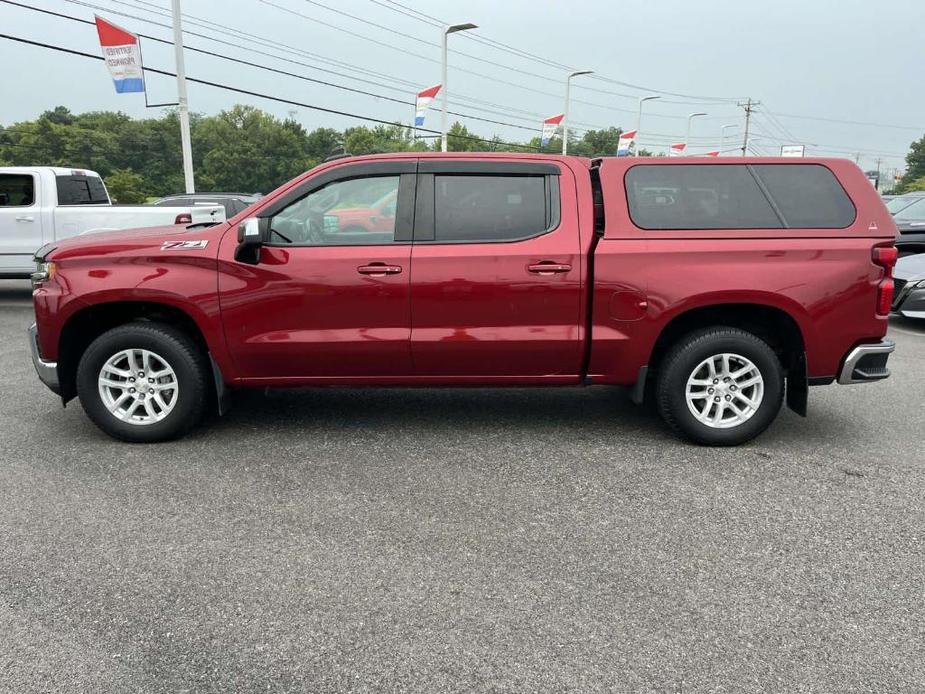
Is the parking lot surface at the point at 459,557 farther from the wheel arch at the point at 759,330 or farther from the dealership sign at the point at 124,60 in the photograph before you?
the dealership sign at the point at 124,60

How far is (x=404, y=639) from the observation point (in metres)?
2.67

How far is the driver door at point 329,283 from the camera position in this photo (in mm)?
4504

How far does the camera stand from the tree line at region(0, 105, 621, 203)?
8650 cm

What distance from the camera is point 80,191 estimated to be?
36.4ft

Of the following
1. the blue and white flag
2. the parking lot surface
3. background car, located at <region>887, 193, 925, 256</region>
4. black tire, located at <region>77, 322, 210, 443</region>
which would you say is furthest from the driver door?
the blue and white flag

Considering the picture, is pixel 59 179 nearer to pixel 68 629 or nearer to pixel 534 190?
pixel 534 190

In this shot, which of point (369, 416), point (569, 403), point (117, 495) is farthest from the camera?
point (569, 403)

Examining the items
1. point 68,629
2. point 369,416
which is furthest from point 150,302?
point 68,629

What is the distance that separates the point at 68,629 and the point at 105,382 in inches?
88.9

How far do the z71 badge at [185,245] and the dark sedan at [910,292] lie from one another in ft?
27.7

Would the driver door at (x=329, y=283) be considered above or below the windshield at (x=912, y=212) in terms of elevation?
below

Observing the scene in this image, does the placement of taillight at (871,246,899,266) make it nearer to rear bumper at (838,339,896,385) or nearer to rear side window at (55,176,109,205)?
rear bumper at (838,339,896,385)

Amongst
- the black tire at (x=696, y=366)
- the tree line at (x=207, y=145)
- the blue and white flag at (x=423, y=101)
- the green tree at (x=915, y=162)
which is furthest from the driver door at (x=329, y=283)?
the green tree at (x=915, y=162)

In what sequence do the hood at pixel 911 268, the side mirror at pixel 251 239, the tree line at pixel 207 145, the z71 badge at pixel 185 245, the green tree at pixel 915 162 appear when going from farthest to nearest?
the green tree at pixel 915 162 → the tree line at pixel 207 145 → the hood at pixel 911 268 → the z71 badge at pixel 185 245 → the side mirror at pixel 251 239
